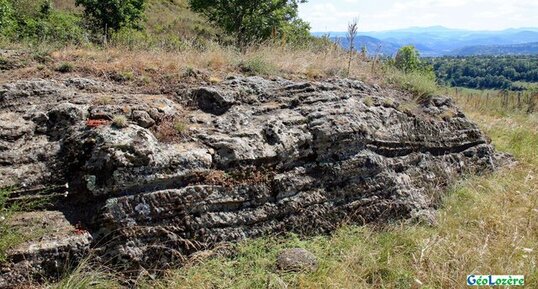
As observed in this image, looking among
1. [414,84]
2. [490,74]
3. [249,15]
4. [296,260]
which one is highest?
[249,15]

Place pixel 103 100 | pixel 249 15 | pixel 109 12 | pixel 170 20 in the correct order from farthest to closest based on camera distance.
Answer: pixel 170 20
pixel 109 12
pixel 249 15
pixel 103 100

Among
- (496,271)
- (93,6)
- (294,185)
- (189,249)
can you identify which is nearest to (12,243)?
(189,249)

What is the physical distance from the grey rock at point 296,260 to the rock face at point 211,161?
0.50m

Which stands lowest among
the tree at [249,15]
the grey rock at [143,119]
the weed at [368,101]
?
the grey rock at [143,119]

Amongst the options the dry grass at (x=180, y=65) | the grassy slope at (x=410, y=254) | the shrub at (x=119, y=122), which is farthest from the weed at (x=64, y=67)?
the grassy slope at (x=410, y=254)

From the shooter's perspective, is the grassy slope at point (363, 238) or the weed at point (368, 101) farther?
the weed at point (368, 101)

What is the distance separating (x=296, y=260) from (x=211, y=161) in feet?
5.03

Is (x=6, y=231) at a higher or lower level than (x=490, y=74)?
higher

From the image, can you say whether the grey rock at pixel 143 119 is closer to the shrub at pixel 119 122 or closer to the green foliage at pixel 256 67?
the shrub at pixel 119 122

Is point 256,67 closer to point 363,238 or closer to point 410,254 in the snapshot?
point 363,238

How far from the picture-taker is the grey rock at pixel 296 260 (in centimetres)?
438

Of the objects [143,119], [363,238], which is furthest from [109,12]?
[363,238]

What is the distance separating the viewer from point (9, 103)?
511 centimetres

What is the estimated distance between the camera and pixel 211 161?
4898 millimetres
